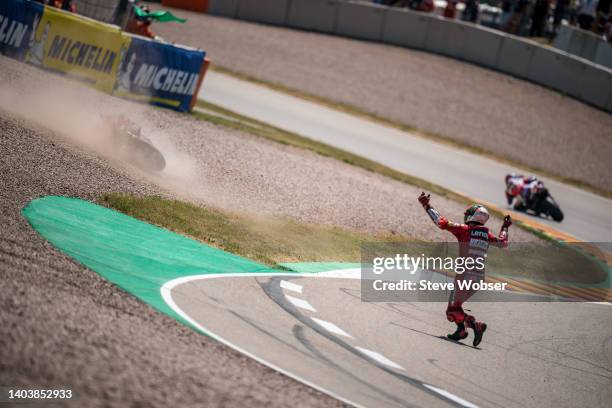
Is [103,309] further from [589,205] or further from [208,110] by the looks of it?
[589,205]

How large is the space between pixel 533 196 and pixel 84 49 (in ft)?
42.8

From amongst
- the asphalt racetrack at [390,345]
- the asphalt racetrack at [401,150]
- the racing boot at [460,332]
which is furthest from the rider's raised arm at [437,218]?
the asphalt racetrack at [401,150]

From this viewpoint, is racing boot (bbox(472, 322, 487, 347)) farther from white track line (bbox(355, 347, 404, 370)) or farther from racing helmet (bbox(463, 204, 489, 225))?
white track line (bbox(355, 347, 404, 370))

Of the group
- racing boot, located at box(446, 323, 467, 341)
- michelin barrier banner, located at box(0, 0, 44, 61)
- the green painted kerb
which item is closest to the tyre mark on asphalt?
the green painted kerb

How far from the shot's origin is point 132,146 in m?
→ 16.0

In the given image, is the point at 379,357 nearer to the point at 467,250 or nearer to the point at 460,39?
the point at 467,250

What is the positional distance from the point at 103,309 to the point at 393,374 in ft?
10.9

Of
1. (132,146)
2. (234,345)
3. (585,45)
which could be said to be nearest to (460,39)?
(585,45)

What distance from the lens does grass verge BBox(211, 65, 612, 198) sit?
1088 inches

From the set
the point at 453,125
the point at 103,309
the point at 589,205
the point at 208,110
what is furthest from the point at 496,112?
the point at 103,309

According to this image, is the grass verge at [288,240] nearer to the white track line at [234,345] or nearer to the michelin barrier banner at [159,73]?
the white track line at [234,345]

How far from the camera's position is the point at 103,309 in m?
8.27

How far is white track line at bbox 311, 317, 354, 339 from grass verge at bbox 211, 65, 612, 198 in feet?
63.7

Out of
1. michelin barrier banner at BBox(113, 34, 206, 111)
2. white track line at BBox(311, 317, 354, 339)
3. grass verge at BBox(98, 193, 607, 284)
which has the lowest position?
grass verge at BBox(98, 193, 607, 284)
